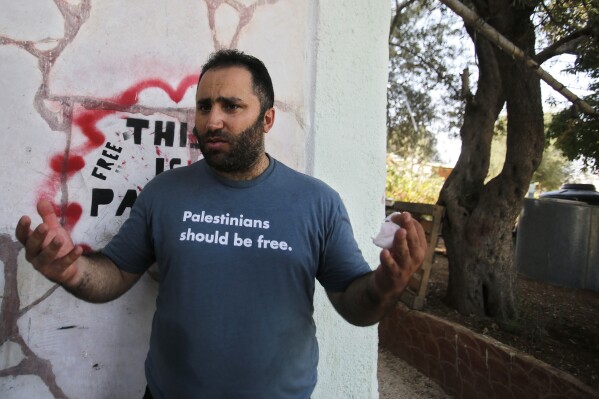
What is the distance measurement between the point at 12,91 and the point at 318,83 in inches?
51.6

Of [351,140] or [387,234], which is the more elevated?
[351,140]

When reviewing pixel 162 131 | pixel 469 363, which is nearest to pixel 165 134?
pixel 162 131

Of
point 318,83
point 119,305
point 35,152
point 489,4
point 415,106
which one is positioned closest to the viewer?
point 35,152

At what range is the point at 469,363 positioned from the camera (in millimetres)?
3959

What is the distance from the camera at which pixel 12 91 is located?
1827mm

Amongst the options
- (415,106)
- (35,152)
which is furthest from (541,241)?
(35,152)

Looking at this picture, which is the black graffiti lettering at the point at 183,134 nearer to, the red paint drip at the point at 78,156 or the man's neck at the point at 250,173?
the red paint drip at the point at 78,156

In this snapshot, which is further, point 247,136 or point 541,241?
point 541,241

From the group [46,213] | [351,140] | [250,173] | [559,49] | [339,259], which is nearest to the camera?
[46,213]

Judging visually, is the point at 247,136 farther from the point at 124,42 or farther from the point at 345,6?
the point at 345,6

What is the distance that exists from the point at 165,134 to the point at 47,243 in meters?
0.87

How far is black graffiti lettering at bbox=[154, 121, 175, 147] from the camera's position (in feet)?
6.63

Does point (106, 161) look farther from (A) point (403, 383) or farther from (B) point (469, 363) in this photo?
(A) point (403, 383)

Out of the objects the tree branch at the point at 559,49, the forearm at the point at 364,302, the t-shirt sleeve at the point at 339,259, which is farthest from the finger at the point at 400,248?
the tree branch at the point at 559,49
